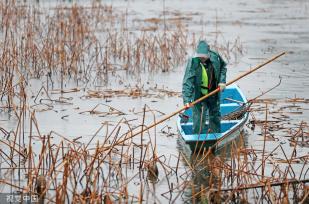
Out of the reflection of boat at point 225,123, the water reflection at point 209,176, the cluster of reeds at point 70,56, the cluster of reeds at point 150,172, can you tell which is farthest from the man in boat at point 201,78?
the cluster of reeds at point 70,56

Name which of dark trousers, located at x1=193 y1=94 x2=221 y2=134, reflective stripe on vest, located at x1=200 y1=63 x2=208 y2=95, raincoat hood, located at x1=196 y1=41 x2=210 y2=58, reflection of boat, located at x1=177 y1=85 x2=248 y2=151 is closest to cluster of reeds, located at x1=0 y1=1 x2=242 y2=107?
reflection of boat, located at x1=177 y1=85 x2=248 y2=151

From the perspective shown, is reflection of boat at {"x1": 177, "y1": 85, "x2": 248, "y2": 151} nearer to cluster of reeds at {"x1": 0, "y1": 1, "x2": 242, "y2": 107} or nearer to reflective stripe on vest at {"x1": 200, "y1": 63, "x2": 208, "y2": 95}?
reflective stripe on vest at {"x1": 200, "y1": 63, "x2": 208, "y2": 95}

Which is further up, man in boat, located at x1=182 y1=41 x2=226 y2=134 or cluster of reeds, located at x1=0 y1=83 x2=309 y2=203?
man in boat, located at x1=182 y1=41 x2=226 y2=134

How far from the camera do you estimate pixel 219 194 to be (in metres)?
8.49

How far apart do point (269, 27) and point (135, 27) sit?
6.00 metres

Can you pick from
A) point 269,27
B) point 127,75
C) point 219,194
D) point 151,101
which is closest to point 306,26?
point 269,27

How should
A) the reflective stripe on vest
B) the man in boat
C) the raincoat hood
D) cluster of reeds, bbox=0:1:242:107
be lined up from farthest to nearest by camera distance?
cluster of reeds, bbox=0:1:242:107 → the reflective stripe on vest → the man in boat → the raincoat hood

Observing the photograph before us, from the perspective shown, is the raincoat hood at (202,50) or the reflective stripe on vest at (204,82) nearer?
the raincoat hood at (202,50)

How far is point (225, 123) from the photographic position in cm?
1266

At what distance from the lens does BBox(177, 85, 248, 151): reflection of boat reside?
1129 centimetres

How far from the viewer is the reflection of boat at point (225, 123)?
11.3 metres

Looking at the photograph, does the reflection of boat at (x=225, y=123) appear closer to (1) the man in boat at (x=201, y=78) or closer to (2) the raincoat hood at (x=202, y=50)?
(1) the man in boat at (x=201, y=78)

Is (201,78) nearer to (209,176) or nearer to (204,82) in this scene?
(204,82)

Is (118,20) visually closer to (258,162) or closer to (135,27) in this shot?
(135,27)
